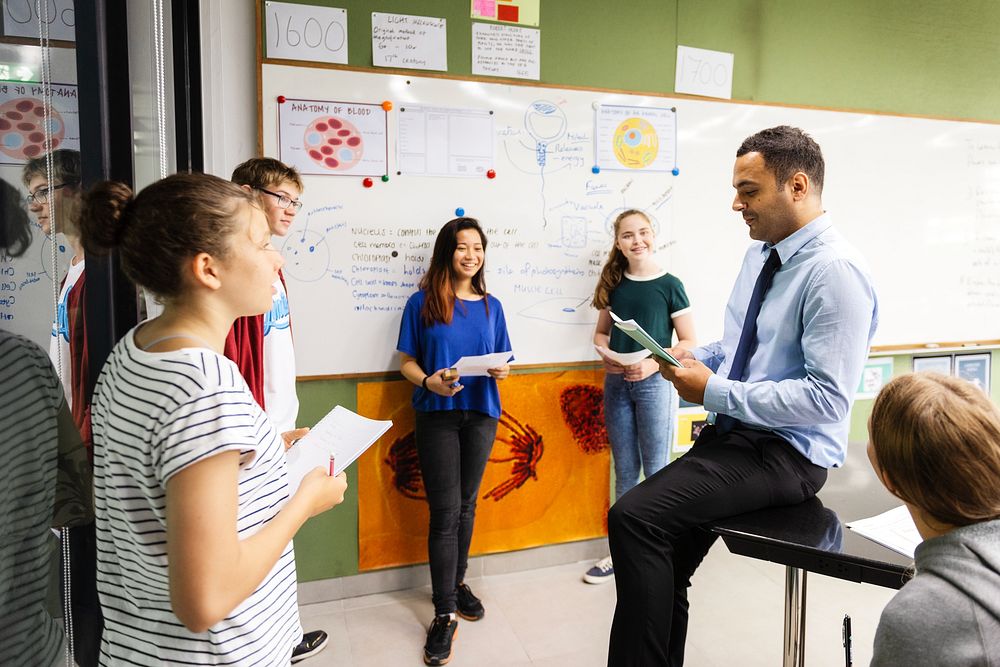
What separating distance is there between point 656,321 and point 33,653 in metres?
2.32

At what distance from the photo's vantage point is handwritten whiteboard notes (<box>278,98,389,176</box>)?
248 cm

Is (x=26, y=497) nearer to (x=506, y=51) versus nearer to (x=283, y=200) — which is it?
(x=283, y=200)

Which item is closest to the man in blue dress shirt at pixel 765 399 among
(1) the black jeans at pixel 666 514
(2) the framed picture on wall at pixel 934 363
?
(1) the black jeans at pixel 666 514

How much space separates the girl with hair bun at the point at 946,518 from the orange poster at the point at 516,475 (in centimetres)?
199

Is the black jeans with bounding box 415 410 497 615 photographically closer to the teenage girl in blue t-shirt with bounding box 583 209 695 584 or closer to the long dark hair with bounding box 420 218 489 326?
the long dark hair with bounding box 420 218 489 326

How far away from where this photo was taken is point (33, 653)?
934 millimetres

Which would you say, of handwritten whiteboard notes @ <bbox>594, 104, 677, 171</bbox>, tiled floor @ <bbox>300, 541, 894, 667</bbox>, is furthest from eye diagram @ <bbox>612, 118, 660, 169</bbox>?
tiled floor @ <bbox>300, 541, 894, 667</bbox>

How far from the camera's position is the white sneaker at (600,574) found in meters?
2.84

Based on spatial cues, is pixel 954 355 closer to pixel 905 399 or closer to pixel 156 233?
pixel 905 399

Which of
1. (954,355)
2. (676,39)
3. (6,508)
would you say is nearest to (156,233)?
(6,508)

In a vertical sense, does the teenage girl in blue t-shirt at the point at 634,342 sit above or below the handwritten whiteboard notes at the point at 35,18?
below

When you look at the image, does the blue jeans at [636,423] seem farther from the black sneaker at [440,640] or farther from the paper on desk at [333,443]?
the paper on desk at [333,443]

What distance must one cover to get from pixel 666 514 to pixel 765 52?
2.55 metres

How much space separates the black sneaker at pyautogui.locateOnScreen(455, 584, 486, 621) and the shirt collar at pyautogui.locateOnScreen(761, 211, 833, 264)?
5.59 ft
